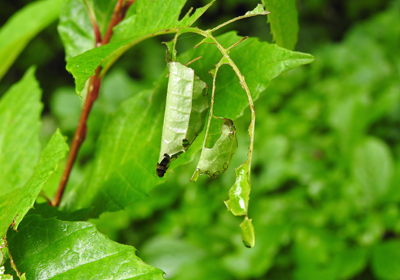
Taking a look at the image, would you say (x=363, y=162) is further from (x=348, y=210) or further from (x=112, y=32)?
(x=112, y=32)

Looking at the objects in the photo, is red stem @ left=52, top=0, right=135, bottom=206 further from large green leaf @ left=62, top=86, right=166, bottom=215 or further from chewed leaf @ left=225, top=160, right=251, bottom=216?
chewed leaf @ left=225, top=160, right=251, bottom=216

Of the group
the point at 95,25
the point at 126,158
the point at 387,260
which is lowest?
the point at 387,260

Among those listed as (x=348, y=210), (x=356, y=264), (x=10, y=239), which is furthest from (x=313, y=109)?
(x=10, y=239)

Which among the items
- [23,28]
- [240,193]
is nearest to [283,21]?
[240,193]

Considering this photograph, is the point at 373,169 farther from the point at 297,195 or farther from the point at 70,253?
the point at 70,253

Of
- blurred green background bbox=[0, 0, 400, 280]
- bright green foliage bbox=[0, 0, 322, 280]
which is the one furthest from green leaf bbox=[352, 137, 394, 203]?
bright green foliage bbox=[0, 0, 322, 280]

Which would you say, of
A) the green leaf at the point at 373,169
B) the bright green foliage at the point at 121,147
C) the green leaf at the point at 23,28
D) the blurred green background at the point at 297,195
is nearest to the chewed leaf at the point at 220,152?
the bright green foliage at the point at 121,147
